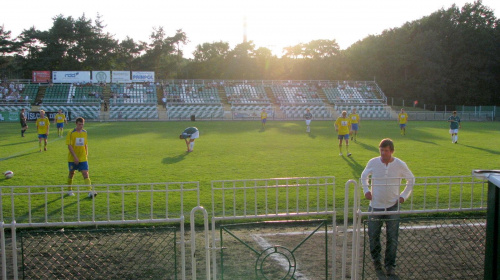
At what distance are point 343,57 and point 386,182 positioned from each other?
198ft

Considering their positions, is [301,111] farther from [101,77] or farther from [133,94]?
[101,77]

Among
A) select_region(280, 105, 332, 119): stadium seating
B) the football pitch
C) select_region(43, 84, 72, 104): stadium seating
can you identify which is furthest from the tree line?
the football pitch

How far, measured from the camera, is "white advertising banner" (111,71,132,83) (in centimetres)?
4938

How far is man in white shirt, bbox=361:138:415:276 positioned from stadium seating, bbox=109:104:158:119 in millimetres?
38106

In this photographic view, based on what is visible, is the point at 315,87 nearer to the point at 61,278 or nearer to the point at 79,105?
the point at 79,105

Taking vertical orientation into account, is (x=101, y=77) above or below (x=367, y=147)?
above

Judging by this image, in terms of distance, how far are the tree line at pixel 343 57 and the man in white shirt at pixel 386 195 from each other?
54.9 m

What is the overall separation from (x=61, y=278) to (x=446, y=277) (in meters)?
4.64

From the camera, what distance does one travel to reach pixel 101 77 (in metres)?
49.3

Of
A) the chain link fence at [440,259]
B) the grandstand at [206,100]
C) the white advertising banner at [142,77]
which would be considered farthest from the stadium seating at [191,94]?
the chain link fence at [440,259]

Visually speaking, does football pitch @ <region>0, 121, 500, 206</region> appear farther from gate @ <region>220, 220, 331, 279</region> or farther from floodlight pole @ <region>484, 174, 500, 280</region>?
floodlight pole @ <region>484, 174, 500, 280</region>

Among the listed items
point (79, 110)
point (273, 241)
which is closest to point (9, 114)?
point (79, 110)

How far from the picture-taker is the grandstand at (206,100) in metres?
42.4

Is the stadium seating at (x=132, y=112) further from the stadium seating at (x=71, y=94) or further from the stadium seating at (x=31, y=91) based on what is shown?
the stadium seating at (x=31, y=91)
